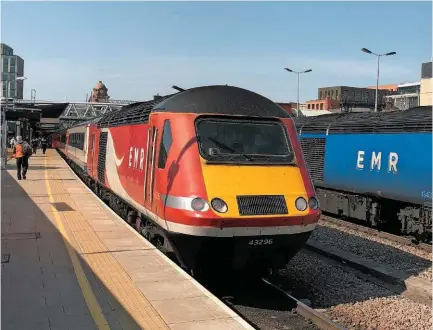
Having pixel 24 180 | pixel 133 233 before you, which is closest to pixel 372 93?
pixel 24 180

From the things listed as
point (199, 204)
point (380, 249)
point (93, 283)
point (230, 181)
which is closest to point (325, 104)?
point (380, 249)

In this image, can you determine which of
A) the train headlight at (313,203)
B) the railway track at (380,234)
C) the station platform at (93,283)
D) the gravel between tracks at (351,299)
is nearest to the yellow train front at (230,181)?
the train headlight at (313,203)

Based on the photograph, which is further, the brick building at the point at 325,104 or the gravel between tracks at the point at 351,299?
the brick building at the point at 325,104

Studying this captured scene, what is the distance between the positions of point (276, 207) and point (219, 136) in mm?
1363

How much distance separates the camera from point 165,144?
695cm

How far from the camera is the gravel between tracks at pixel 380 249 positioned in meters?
9.05

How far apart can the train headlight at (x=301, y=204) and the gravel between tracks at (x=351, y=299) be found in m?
1.56

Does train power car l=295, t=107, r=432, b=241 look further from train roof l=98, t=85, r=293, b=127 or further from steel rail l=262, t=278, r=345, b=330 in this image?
steel rail l=262, t=278, r=345, b=330

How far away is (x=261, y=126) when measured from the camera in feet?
23.6

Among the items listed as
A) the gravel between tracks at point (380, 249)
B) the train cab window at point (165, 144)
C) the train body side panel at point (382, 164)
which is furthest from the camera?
the train body side panel at point (382, 164)

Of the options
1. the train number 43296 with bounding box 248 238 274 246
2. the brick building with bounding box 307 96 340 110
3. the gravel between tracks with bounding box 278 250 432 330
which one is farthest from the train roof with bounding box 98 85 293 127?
the brick building with bounding box 307 96 340 110

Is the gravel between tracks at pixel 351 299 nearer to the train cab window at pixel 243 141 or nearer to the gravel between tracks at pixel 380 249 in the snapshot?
the gravel between tracks at pixel 380 249

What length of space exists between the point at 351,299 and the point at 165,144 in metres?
3.66

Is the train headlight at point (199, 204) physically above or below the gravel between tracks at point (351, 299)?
above
